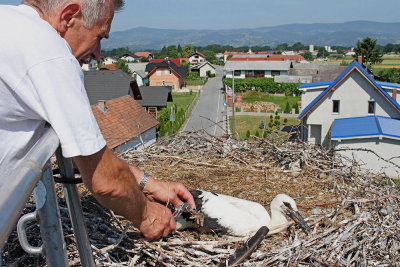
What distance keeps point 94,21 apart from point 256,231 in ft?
9.60

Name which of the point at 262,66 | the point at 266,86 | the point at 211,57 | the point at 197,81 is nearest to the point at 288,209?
the point at 266,86

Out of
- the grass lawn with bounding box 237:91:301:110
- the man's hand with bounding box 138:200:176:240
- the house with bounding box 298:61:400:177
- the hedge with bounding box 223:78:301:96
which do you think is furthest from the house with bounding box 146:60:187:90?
the man's hand with bounding box 138:200:176:240

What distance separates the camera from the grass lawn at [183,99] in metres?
45.9

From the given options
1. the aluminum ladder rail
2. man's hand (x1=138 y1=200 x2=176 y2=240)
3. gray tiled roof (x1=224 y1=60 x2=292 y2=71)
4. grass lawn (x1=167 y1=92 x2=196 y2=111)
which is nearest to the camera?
the aluminum ladder rail

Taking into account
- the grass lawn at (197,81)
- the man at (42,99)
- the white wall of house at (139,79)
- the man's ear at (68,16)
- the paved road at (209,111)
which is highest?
the man's ear at (68,16)

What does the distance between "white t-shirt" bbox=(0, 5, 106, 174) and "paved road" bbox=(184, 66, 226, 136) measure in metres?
25.6

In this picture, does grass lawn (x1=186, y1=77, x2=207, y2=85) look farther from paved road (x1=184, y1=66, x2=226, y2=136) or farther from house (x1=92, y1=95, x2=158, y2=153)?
house (x1=92, y1=95, x2=158, y2=153)

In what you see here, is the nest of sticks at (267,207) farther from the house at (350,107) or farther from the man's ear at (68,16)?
the house at (350,107)

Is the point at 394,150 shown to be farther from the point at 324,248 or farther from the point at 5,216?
the point at 5,216

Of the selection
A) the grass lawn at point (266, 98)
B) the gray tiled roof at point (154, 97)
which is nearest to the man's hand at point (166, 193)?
the gray tiled roof at point (154, 97)

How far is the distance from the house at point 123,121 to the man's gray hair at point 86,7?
457 inches

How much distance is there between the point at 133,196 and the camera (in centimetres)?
182

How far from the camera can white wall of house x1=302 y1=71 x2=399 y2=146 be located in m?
20.7

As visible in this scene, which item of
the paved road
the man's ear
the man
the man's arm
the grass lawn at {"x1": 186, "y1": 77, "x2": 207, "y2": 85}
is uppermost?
the man's ear
